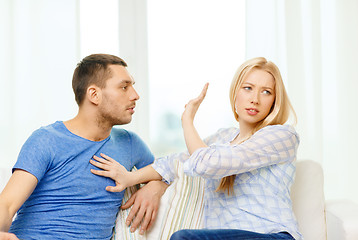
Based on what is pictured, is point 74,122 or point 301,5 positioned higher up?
point 301,5

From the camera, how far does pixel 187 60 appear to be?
2.91 meters

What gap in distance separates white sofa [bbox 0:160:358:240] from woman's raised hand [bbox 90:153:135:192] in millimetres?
142

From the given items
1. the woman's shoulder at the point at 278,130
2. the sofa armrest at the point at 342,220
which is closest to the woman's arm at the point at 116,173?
the woman's shoulder at the point at 278,130

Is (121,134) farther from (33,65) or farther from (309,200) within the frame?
(33,65)

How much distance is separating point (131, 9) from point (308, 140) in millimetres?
1458

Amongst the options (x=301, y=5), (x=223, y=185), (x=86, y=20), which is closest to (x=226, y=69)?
(x=301, y=5)

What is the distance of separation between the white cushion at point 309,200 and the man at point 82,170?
23.6 inches

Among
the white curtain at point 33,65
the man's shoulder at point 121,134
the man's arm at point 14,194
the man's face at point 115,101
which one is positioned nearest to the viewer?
the man's arm at point 14,194

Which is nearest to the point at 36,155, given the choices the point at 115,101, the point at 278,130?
the point at 115,101

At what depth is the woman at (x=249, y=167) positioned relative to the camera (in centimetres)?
156

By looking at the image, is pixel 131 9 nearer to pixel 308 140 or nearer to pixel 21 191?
pixel 308 140

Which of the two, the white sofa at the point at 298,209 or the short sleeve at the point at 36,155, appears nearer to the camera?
the short sleeve at the point at 36,155

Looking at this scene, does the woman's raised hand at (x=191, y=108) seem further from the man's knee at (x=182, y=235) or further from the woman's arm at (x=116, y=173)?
the man's knee at (x=182, y=235)

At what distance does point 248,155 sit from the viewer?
1578 mm
